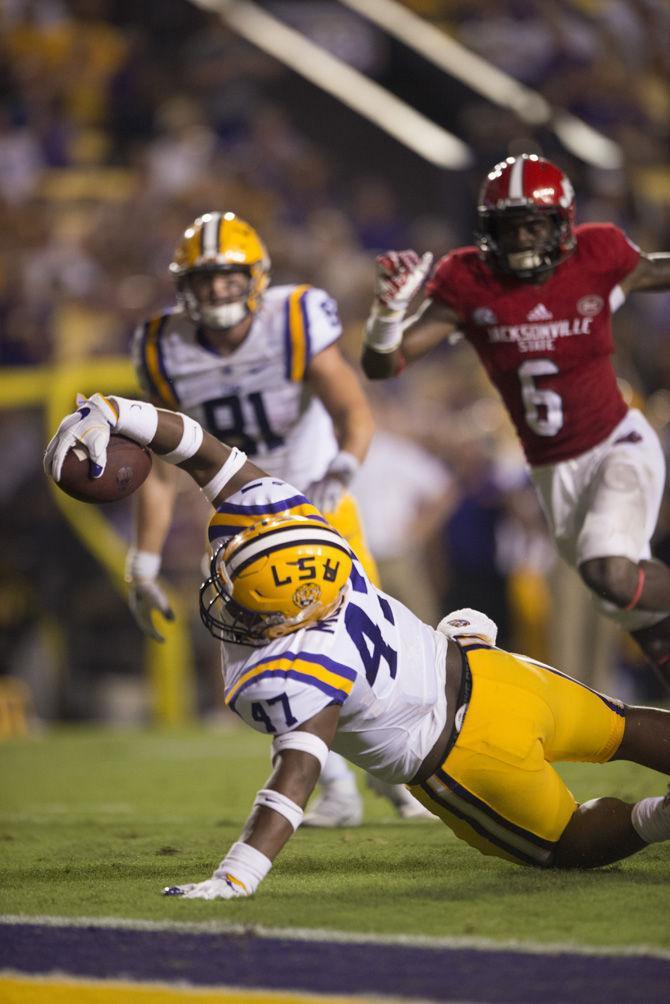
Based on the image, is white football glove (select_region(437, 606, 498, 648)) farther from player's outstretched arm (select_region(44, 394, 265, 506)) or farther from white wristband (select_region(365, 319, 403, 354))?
white wristband (select_region(365, 319, 403, 354))

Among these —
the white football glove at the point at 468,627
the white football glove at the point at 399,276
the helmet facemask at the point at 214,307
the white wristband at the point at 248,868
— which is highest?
the white football glove at the point at 399,276

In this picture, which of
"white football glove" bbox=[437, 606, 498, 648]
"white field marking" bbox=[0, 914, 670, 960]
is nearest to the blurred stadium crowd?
"white football glove" bbox=[437, 606, 498, 648]

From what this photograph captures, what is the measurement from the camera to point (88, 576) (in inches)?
395

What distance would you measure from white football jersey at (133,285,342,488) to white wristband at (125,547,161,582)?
0.48 metres

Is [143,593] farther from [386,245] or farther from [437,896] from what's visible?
[386,245]

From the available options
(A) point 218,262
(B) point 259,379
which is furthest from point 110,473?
(B) point 259,379

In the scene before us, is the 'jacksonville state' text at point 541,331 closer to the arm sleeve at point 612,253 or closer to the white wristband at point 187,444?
the arm sleeve at point 612,253

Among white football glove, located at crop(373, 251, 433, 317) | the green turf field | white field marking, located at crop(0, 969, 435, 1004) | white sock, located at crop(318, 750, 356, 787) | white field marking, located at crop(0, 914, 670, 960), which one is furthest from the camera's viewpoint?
white sock, located at crop(318, 750, 356, 787)

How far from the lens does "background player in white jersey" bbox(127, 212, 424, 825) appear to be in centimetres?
513

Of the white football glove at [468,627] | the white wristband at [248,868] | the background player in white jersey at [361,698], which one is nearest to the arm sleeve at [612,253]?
the white football glove at [468,627]

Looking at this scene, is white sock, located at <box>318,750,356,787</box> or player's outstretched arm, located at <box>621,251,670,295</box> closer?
white sock, located at <box>318,750,356,787</box>

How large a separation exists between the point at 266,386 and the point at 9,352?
5.68m

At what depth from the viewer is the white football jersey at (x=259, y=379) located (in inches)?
207

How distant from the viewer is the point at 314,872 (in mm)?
3801
